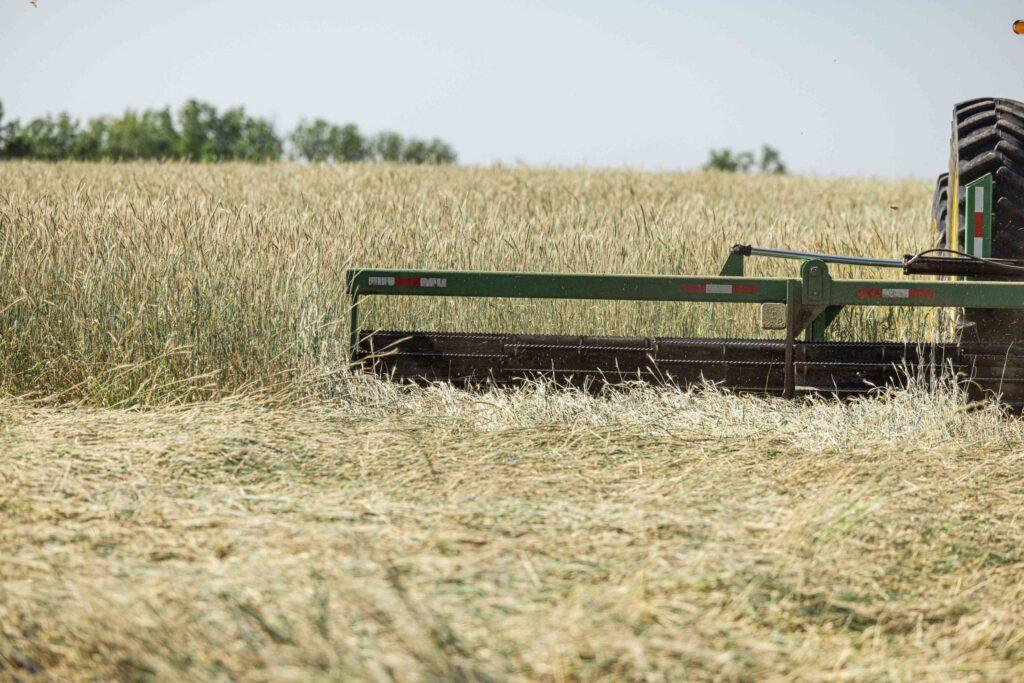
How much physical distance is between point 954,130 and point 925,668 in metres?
3.87

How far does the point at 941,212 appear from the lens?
235 inches

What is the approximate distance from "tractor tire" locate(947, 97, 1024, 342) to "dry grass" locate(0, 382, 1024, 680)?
765mm

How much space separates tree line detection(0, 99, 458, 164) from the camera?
47344 mm

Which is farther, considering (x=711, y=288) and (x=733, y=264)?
(x=733, y=264)

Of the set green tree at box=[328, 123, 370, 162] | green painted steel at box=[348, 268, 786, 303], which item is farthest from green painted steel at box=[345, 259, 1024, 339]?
green tree at box=[328, 123, 370, 162]

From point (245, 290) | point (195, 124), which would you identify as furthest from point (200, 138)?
point (245, 290)

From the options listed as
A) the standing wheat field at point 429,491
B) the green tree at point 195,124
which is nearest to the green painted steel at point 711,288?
the standing wheat field at point 429,491

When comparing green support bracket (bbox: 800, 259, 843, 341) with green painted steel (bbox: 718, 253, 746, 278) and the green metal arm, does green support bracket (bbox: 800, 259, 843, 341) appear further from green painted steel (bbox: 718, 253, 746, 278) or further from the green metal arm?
green painted steel (bbox: 718, 253, 746, 278)

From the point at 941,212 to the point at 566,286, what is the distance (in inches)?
97.4

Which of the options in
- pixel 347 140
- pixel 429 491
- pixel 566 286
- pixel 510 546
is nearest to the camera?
pixel 510 546

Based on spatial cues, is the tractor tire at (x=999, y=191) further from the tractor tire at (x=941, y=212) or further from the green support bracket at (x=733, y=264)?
the green support bracket at (x=733, y=264)

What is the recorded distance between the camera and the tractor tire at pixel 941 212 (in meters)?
5.81

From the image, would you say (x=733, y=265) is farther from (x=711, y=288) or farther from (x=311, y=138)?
(x=311, y=138)

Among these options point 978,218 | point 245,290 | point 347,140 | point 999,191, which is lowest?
point 245,290
